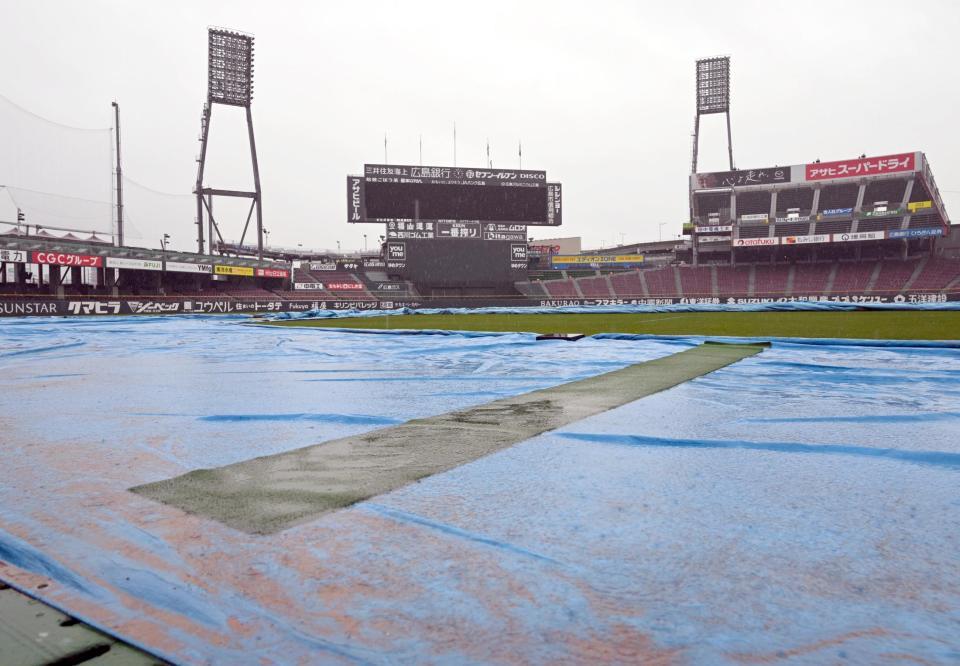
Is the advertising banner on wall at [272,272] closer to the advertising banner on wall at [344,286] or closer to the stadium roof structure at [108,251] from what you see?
the stadium roof structure at [108,251]

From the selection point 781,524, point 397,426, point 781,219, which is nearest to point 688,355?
point 397,426

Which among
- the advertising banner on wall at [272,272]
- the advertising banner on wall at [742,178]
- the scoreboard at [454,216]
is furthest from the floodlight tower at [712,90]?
the advertising banner on wall at [272,272]

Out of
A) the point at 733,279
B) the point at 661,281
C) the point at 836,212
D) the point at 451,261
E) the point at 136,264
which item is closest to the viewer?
the point at 136,264

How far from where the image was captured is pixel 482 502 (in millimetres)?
1644

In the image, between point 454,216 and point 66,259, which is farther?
point 454,216

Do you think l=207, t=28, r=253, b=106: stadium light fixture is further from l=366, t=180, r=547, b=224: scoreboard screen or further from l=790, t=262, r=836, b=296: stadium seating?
l=790, t=262, r=836, b=296: stadium seating

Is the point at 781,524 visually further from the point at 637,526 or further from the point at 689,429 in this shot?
the point at 689,429

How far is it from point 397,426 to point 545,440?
77 centimetres

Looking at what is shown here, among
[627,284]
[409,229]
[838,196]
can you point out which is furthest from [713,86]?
[409,229]

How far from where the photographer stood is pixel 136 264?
24062 millimetres

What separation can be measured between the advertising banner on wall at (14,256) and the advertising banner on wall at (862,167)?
37625mm

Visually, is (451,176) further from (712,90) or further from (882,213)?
(882,213)

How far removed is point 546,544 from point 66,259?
86.0ft

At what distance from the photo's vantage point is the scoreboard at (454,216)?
89.7ft
